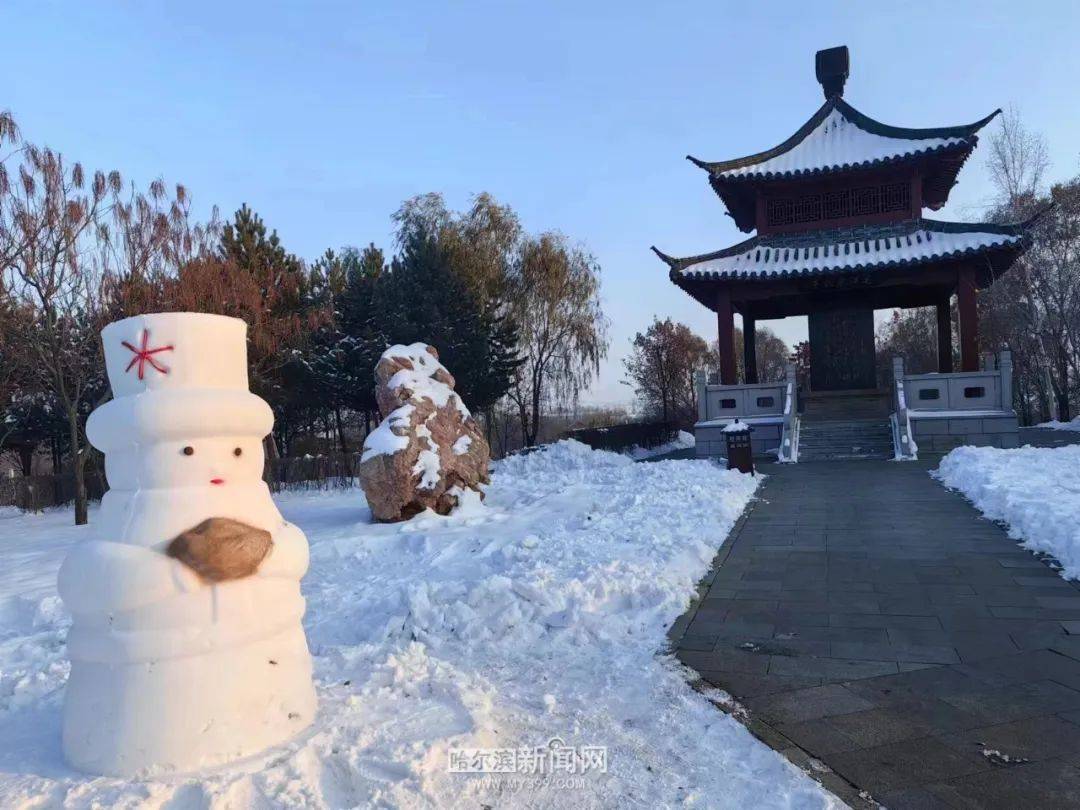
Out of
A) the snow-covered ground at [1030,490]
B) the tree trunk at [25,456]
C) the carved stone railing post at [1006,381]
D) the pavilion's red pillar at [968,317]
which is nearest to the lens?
the snow-covered ground at [1030,490]

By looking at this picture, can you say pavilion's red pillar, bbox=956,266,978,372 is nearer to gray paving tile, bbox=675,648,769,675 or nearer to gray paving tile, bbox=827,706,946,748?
gray paving tile, bbox=675,648,769,675

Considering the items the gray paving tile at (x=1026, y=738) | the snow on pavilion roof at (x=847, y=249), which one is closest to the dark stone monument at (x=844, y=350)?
the snow on pavilion roof at (x=847, y=249)

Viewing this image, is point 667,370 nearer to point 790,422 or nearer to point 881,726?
point 790,422

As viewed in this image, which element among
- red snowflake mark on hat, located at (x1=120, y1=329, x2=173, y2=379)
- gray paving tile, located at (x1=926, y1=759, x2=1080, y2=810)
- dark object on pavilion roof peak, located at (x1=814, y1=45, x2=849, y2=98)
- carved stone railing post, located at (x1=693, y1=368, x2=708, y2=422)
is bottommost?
gray paving tile, located at (x1=926, y1=759, x2=1080, y2=810)

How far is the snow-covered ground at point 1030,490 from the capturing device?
662 centimetres

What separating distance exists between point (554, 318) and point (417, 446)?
54.3 feet

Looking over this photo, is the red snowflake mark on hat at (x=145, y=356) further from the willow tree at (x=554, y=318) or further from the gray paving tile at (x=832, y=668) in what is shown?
the willow tree at (x=554, y=318)

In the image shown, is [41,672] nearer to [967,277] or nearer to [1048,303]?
[967,277]

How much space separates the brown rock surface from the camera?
916 centimetres

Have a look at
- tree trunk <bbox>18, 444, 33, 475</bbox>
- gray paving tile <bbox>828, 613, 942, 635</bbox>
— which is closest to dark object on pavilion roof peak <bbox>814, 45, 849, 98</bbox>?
gray paving tile <bbox>828, 613, 942, 635</bbox>

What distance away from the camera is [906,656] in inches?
167

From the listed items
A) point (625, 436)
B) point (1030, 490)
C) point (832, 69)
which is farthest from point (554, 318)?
point (1030, 490)

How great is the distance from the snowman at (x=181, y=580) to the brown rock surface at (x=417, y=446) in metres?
5.92

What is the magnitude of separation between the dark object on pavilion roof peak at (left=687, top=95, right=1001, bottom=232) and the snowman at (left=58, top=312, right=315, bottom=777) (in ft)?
56.2
